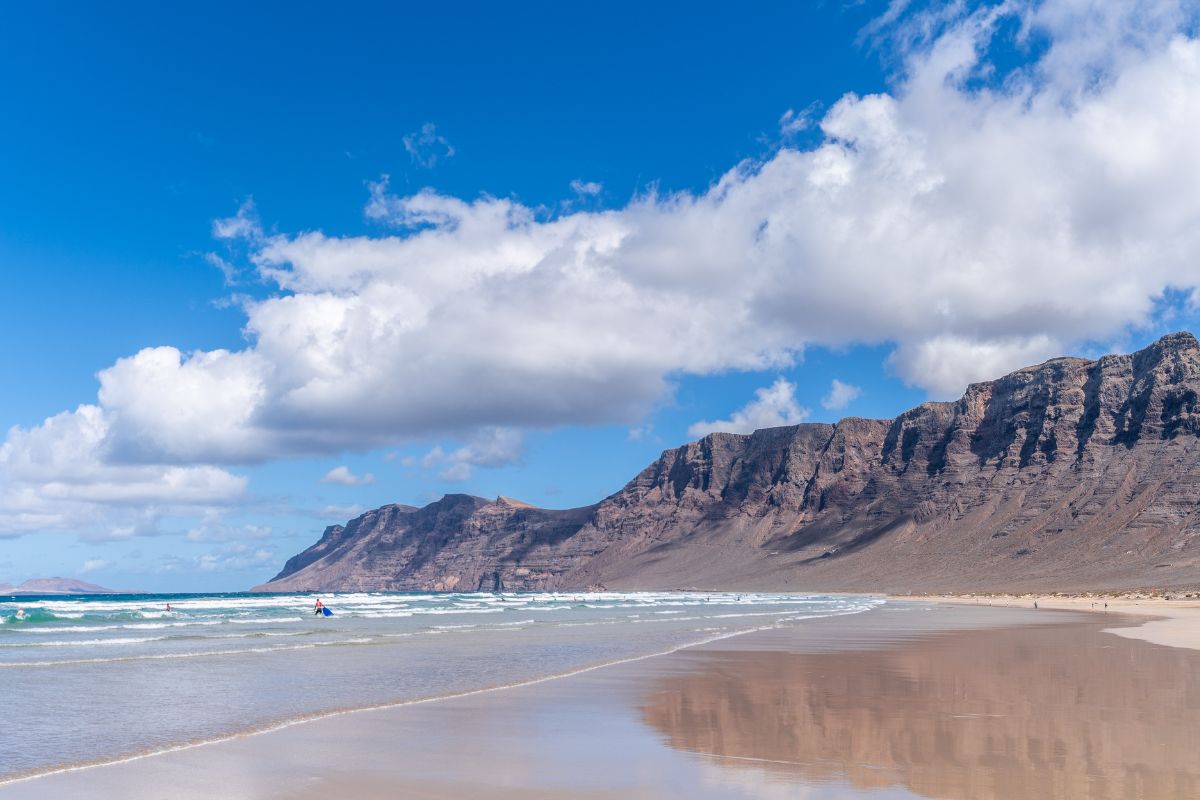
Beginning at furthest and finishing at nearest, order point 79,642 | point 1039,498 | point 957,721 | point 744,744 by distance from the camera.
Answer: point 1039,498 → point 79,642 → point 957,721 → point 744,744

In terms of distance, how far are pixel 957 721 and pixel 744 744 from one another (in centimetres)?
408

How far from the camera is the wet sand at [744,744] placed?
11727 millimetres

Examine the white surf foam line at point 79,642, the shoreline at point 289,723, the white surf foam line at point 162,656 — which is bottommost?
the shoreline at point 289,723

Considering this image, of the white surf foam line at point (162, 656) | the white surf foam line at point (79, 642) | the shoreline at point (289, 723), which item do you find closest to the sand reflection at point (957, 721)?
the shoreline at point (289, 723)

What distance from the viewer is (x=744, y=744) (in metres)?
14.7

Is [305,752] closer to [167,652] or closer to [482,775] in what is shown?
[482,775]

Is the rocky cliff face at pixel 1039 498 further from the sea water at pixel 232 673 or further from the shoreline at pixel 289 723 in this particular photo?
the shoreline at pixel 289 723

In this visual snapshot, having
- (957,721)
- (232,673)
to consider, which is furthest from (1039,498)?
(957,721)

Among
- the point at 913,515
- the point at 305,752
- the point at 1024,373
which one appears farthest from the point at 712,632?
the point at 1024,373

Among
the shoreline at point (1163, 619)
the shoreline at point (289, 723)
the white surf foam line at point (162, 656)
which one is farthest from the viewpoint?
the shoreline at point (1163, 619)

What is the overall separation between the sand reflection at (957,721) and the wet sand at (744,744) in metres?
0.05

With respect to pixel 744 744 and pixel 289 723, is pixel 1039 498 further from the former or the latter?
pixel 289 723

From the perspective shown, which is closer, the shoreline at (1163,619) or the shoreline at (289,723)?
the shoreline at (289,723)

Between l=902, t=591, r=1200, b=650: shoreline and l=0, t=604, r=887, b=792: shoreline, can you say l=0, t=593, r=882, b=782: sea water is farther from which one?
l=902, t=591, r=1200, b=650: shoreline
